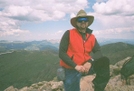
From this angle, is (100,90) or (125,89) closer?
(100,90)

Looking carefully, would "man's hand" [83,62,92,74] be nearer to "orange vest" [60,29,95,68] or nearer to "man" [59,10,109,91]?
"man" [59,10,109,91]

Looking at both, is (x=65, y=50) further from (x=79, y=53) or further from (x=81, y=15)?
(x=81, y=15)

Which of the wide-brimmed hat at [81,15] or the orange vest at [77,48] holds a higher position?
the wide-brimmed hat at [81,15]

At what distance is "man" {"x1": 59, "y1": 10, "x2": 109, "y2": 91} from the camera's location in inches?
191

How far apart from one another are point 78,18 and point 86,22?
0.26 meters

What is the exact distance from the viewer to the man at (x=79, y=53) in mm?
4840

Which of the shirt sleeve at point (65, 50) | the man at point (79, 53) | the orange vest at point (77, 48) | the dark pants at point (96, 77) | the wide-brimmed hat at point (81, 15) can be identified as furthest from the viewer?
the wide-brimmed hat at point (81, 15)

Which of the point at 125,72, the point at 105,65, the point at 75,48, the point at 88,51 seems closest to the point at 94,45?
the point at 88,51

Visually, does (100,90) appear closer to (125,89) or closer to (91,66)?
(91,66)

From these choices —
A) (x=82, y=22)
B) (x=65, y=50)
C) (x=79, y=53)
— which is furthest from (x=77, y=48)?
(x=82, y=22)

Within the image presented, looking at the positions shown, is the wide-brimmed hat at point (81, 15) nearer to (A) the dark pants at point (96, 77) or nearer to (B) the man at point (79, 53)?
(B) the man at point (79, 53)

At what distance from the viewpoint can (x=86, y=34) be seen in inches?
216

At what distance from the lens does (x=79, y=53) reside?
5207mm

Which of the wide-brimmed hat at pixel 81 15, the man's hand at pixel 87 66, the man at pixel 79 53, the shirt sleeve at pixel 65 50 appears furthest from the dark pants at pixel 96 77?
the wide-brimmed hat at pixel 81 15
